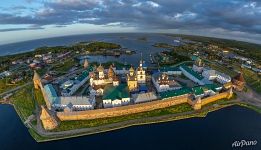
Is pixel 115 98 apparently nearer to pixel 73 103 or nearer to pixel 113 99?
pixel 113 99

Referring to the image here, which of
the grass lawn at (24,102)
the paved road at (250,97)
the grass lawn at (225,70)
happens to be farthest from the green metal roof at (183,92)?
the grass lawn at (24,102)

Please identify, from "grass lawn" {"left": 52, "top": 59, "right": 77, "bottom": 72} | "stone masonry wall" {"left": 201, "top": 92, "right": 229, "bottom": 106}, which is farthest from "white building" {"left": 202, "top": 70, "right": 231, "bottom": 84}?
"grass lawn" {"left": 52, "top": 59, "right": 77, "bottom": 72}

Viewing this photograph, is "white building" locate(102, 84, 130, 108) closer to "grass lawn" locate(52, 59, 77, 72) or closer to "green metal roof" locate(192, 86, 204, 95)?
"green metal roof" locate(192, 86, 204, 95)

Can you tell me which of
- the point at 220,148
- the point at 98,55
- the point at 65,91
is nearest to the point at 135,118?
the point at 220,148

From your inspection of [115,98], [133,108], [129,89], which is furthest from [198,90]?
[115,98]

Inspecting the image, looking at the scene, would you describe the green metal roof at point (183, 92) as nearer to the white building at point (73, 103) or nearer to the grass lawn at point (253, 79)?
the grass lawn at point (253, 79)

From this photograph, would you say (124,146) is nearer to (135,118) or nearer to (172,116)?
(135,118)
